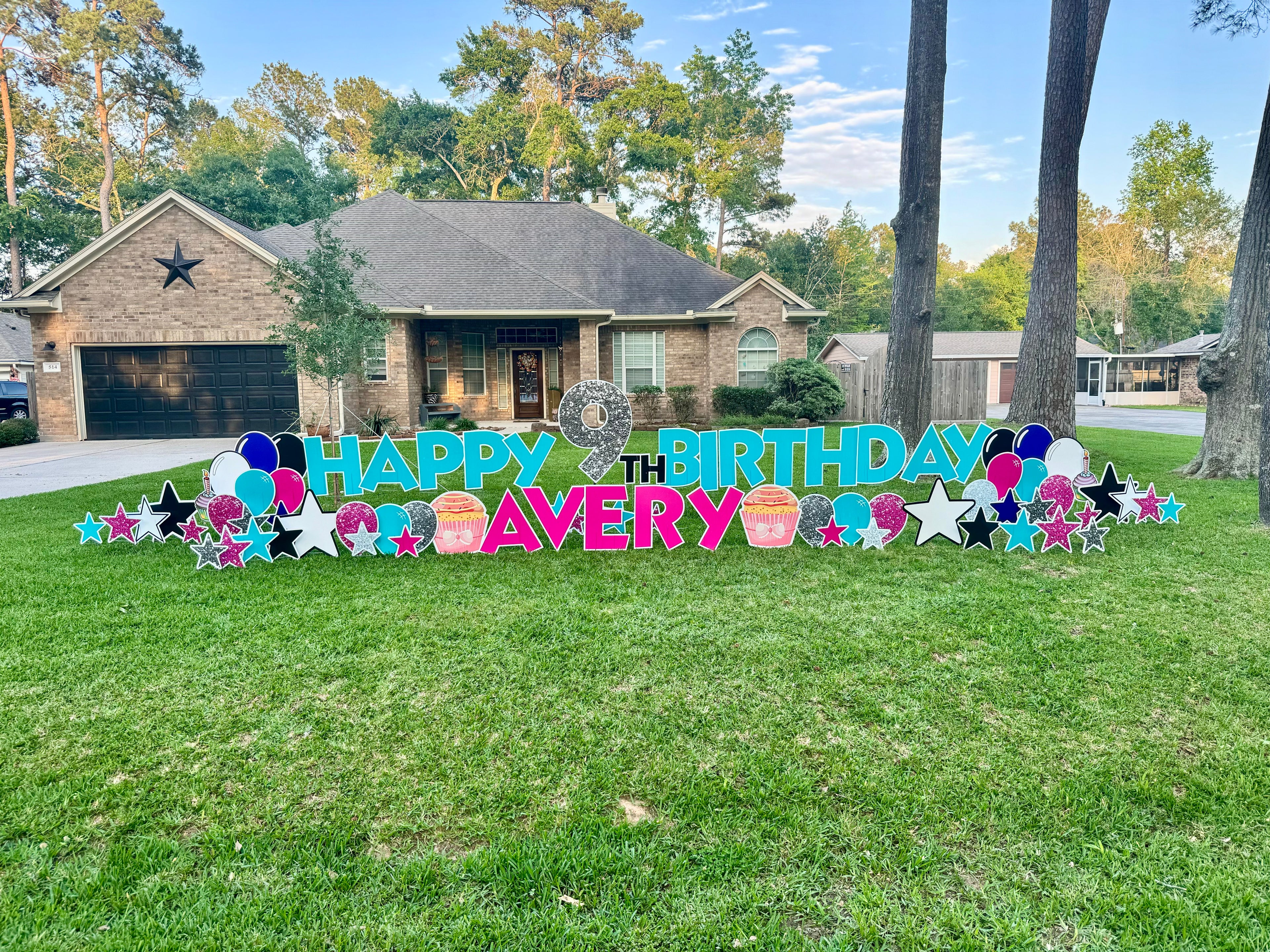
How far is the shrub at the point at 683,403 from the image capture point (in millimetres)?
19266

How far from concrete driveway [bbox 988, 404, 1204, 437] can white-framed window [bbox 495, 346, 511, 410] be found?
40.2 feet

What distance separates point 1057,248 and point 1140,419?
54.7ft

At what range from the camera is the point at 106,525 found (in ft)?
22.2

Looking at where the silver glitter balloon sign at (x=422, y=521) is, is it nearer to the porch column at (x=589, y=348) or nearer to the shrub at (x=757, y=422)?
the porch column at (x=589, y=348)

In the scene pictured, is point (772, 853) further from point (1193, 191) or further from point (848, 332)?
point (1193, 191)

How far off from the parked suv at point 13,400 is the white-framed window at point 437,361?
445 inches

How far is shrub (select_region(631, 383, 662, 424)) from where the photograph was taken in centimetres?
1922

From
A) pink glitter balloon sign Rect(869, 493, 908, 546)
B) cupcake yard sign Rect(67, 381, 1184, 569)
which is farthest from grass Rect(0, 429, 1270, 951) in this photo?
pink glitter balloon sign Rect(869, 493, 908, 546)

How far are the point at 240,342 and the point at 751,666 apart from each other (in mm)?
16384

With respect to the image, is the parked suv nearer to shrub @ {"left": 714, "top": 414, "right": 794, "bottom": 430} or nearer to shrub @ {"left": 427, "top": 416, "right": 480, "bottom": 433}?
shrub @ {"left": 427, "top": 416, "right": 480, "bottom": 433}

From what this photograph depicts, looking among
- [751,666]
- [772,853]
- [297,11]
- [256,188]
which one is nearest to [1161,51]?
[751,666]

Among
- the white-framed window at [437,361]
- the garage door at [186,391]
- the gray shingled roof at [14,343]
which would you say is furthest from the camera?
the gray shingled roof at [14,343]

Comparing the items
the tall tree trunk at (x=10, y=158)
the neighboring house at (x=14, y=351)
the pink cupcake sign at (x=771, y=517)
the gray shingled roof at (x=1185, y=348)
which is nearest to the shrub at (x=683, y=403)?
the pink cupcake sign at (x=771, y=517)

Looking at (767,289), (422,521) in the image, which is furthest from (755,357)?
(422,521)
